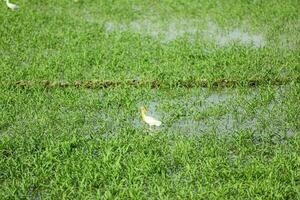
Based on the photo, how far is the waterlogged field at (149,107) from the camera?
5.44 metres

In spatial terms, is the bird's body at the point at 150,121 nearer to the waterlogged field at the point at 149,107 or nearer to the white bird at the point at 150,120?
the white bird at the point at 150,120

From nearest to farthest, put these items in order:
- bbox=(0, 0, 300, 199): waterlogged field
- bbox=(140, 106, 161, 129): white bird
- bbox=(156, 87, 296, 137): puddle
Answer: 1. bbox=(0, 0, 300, 199): waterlogged field
2. bbox=(140, 106, 161, 129): white bird
3. bbox=(156, 87, 296, 137): puddle

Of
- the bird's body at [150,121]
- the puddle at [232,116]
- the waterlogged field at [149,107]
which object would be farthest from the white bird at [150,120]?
the puddle at [232,116]

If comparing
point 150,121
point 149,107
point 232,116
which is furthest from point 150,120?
point 232,116

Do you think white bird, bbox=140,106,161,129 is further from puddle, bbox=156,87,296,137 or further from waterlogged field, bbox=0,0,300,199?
puddle, bbox=156,87,296,137

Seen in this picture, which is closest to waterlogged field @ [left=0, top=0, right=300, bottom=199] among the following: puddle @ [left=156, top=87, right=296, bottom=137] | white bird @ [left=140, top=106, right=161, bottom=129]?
puddle @ [left=156, top=87, right=296, bottom=137]

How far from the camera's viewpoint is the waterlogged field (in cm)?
544

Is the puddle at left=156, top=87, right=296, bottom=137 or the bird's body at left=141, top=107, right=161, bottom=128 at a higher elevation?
the bird's body at left=141, top=107, right=161, bottom=128

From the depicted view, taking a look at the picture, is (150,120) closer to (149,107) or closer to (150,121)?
(150,121)

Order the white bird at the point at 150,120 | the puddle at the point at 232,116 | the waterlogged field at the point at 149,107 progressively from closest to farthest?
the waterlogged field at the point at 149,107
the white bird at the point at 150,120
the puddle at the point at 232,116

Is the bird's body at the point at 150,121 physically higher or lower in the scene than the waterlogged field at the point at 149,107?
higher

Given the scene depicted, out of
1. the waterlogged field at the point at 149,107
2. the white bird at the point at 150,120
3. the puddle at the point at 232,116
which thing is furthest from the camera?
the puddle at the point at 232,116

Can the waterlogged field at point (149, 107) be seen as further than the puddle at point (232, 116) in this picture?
No

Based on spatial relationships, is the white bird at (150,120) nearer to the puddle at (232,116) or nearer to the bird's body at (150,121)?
the bird's body at (150,121)
